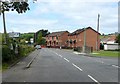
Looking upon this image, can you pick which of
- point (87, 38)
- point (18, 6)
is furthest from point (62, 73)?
point (87, 38)

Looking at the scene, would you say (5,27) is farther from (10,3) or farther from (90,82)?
(90,82)

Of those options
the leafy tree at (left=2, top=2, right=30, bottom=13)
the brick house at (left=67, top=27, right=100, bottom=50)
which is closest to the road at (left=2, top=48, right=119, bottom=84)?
the leafy tree at (left=2, top=2, right=30, bottom=13)

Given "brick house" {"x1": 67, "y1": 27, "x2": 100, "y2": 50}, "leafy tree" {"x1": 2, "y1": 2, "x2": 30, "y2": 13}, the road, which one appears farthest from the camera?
"brick house" {"x1": 67, "y1": 27, "x2": 100, "y2": 50}

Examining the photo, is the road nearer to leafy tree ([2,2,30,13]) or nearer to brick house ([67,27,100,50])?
leafy tree ([2,2,30,13])

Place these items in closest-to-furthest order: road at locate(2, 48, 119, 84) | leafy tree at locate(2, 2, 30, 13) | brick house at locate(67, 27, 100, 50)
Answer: road at locate(2, 48, 119, 84) → leafy tree at locate(2, 2, 30, 13) → brick house at locate(67, 27, 100, 50)

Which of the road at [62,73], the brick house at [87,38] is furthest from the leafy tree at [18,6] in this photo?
the brick house at [87,38]

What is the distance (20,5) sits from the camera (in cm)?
3166

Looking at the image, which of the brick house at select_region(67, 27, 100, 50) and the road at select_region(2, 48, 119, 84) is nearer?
the road at select_region(2, 48, 119, 84)

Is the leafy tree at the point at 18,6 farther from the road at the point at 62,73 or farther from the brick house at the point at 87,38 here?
the brick house at the point at 87,38

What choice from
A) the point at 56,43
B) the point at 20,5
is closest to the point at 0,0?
the point at 20,5

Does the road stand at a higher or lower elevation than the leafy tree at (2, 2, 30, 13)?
lower

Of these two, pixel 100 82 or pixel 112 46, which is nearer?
pixel 100 82

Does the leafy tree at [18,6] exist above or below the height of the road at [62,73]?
above

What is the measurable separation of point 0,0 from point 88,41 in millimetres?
96075
